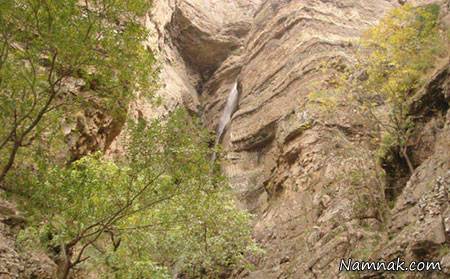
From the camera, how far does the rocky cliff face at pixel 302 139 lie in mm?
13164

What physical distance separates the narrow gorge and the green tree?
3.72 ft

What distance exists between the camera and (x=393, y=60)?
1603cm

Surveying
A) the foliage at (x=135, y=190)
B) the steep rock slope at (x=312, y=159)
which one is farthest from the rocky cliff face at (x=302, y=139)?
the foliage at (x=135, y=190)

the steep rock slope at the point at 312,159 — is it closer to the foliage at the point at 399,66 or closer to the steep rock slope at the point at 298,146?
the steep rock slope at the point at 298,146

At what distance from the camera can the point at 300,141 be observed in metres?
23.1

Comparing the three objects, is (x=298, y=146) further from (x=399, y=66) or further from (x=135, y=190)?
(x=135, y=190)

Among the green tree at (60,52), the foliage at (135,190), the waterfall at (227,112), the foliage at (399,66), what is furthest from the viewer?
the waterfall at (227,112)

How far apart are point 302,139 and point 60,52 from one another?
15.1 m

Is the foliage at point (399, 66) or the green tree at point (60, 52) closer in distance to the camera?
Answer: the green tree at point (60, 52)

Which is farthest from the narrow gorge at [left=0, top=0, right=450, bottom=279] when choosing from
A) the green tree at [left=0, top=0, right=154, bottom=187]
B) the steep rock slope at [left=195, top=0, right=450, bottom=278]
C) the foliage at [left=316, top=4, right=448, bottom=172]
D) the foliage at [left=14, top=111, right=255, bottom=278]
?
the green tree at [left=0, top=0, right=154, bottom=187]

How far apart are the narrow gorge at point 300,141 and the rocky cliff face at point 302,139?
0.21 feet

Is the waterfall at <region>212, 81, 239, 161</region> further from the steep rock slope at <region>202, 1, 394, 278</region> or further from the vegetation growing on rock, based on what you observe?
the vegetation growing on rock

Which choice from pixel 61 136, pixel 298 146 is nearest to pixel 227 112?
pixel 298 146

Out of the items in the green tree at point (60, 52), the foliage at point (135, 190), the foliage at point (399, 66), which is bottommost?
the foliage at point (135, 190)
